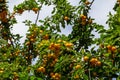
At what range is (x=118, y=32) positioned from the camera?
20.6 ft

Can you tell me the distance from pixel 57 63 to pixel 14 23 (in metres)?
4.76

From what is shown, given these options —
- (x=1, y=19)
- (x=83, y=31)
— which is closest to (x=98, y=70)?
(x=83, y=31)

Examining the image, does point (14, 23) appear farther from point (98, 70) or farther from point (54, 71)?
point (98, 70)

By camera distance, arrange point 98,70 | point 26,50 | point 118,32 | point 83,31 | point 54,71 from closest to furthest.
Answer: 1. point 118,32
2. point 98,70
3. point 54,71
4. point 83,31
5. point 26,50

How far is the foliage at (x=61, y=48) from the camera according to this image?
673cm

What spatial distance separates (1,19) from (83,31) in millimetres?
2728

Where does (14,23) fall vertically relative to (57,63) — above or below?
above

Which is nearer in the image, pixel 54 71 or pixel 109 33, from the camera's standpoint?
pixel 109 33

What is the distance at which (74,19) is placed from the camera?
1062 cm

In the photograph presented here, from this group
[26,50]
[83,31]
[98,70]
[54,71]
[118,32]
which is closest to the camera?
[118,32]

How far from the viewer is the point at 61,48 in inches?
304

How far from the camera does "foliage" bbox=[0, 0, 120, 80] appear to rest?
6730 millimetres

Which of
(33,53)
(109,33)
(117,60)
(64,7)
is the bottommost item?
(117,60)

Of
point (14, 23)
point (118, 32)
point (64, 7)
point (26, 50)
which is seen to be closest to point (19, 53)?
point (26, 50)
